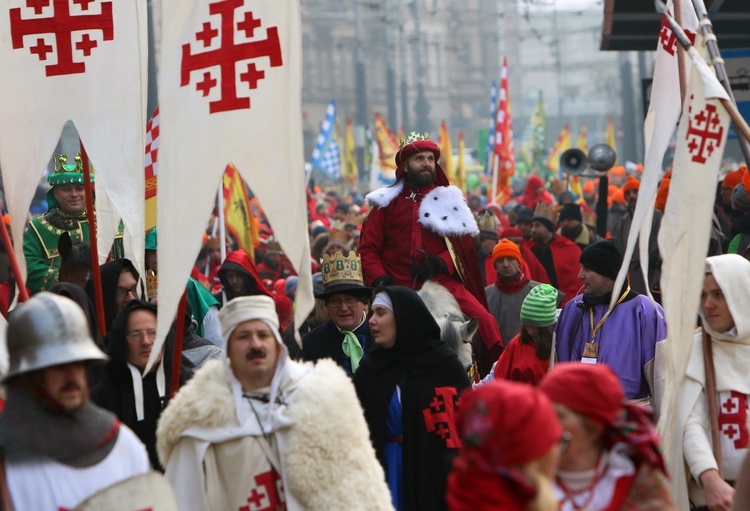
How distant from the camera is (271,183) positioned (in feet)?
19.5

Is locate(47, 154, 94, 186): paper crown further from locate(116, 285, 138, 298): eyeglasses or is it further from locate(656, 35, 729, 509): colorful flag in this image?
locate(656, 35, 729, 509): colorful flag

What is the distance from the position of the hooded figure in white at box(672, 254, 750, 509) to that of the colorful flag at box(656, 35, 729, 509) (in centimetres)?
9

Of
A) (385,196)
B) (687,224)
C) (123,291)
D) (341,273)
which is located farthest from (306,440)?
(385,196)

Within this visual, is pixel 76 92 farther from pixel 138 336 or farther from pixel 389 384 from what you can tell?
pixel 389 384

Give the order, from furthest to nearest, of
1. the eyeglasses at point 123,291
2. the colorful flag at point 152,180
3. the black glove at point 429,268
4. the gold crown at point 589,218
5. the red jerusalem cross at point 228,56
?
the gold crown at point 589,218 < the black glove at point 429,268 < the colorful flag at point 152,180 < the eyeglasses at point 123,291 < the red jerusalem cross at point 228,56

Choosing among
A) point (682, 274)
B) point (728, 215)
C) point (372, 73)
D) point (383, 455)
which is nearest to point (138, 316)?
point (383, 455)

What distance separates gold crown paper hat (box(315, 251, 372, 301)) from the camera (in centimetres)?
862

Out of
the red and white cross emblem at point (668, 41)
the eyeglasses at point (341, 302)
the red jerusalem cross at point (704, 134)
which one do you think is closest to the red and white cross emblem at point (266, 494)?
the red jerusalem cross at point (704, 134)

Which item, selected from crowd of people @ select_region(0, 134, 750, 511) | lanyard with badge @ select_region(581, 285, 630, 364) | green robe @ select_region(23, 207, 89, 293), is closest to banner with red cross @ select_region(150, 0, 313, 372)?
crowd of people @ select_region(0, 134, 750, 511)

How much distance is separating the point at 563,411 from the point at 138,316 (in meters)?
2.90

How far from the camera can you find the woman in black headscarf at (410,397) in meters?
6.87

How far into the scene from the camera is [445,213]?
382 inches

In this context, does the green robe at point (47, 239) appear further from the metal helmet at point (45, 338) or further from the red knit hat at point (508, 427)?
the red knit hat at point (508, 427)

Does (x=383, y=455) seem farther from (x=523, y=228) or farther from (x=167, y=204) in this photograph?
(x=523, y=228)
